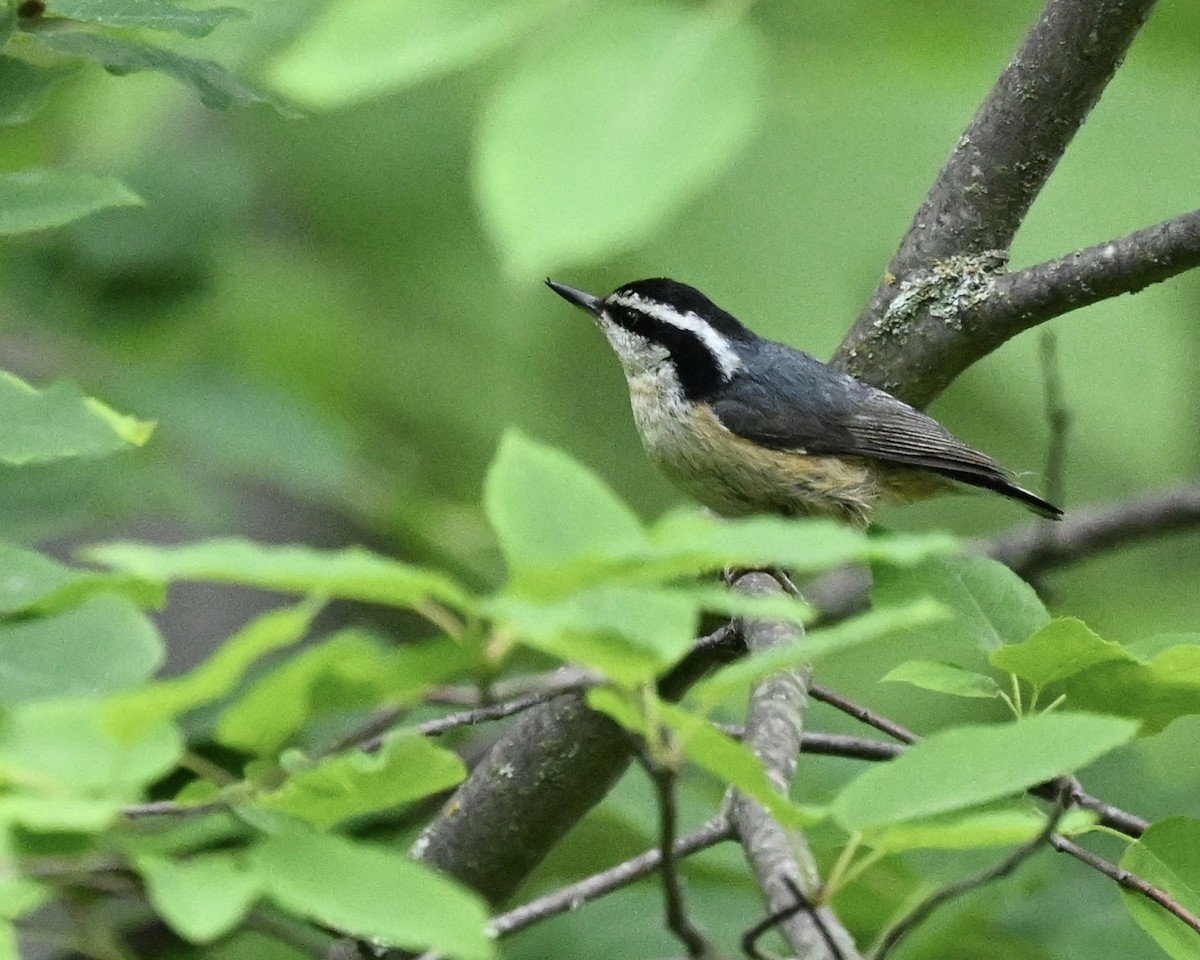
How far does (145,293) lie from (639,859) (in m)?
3.07

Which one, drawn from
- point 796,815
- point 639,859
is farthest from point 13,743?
point 639,859

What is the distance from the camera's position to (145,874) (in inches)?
46.9

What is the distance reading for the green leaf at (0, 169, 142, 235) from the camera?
216cm

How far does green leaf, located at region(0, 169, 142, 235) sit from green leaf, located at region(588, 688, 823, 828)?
4.28ft

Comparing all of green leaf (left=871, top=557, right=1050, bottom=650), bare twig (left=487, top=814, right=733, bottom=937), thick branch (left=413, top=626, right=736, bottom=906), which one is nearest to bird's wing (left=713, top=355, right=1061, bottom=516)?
thick branch (left=413, top=626, right=736, bottom=906)

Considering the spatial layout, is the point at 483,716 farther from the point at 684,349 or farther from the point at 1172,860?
the point at 684,349

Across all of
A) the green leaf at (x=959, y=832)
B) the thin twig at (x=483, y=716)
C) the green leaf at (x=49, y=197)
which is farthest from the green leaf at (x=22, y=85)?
the green leaf at (x=959, y=832)

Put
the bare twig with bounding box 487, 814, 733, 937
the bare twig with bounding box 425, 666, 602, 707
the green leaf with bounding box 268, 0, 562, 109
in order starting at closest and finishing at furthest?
1. the bare twig with bounding box 425, 666, 602, 707
2. the green leaf with bounding box 268, 0, 562, 109
3. the bare twig with bounding box 487, 814, 733, 937

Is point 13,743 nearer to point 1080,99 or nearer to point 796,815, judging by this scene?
point 796,815

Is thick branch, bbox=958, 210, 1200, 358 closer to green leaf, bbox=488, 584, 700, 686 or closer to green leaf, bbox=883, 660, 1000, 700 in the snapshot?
green leaf, bbox=883, 660, 1000, 700

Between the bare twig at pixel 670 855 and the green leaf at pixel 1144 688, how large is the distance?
0.76 m

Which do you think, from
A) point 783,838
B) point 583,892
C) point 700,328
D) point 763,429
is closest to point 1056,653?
point 783,838

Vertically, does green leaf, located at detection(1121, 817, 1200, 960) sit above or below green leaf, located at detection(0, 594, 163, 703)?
below

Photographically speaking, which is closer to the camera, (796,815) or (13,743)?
(13,743)
